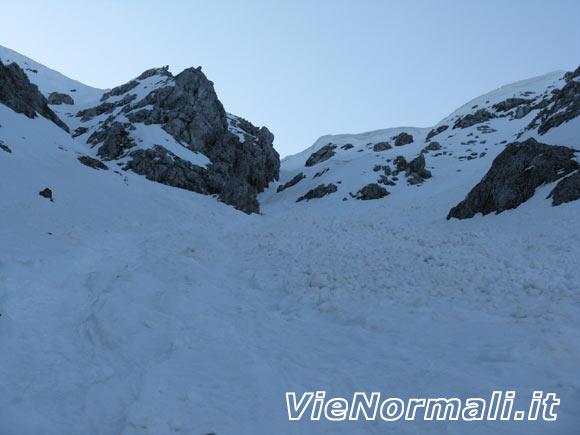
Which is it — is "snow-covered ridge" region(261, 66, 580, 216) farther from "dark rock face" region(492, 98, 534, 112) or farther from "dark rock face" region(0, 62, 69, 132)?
"dark rock face" region(0, 62, 69, 132)

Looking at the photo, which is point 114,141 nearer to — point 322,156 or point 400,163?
point 400,163

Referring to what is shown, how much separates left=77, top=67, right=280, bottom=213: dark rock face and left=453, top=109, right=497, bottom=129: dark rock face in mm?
45926

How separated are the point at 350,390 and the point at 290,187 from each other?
5143 cm

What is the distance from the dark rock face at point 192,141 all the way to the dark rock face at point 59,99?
1344cm

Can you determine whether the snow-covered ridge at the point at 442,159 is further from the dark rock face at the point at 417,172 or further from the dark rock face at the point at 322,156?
the dark rock face at the point at 417,172

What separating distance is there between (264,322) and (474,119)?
8523cm

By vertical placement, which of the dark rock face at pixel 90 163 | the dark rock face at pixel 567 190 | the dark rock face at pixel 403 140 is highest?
the dark rock face at pixel 403 140

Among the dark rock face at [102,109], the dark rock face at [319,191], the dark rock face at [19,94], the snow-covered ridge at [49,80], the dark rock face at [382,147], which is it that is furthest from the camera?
the snow-covered ridge at [49,80]

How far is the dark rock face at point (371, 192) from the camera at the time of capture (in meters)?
41.6

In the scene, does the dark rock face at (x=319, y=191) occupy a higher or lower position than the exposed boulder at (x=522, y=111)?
lower

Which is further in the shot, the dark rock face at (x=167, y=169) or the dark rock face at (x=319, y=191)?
the dark rock face at (x=319, y=191)

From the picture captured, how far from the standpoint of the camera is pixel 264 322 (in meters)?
7.50

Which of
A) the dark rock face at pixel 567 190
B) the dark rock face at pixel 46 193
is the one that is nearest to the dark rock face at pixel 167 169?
the dark rock face at pixel 46 193

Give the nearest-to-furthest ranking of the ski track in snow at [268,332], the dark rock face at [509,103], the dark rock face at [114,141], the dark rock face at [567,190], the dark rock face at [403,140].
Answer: the ski track in snow at [268,332] → the dark rock face at [567,190] → the dark rock face at [114,141] → the dark rock face at [403,140] → the dark rock face at [509,103]
